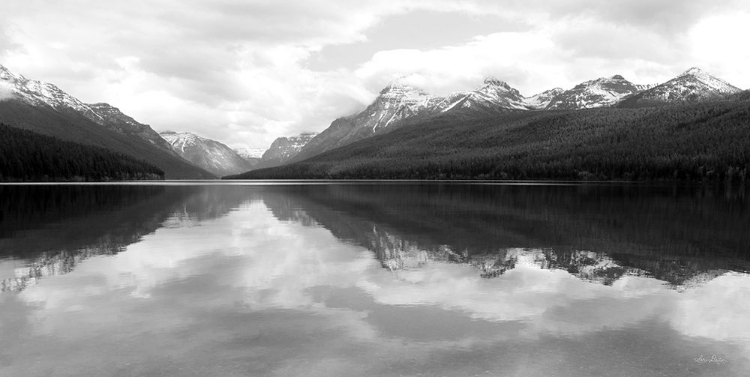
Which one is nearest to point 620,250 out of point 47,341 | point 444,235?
point 444,235

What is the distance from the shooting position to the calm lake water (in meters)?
11.6

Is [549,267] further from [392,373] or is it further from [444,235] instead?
[392,373]

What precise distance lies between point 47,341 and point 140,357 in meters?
2.95

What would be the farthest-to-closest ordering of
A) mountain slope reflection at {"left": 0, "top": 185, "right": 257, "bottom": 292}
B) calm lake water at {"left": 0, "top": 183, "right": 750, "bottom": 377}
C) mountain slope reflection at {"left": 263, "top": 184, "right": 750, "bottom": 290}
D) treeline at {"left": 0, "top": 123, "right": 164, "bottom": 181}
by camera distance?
treeline at {"left": 0, "top": 123, "right": 164, "bottom": 181}, mountain slope reflection at {"left": 263, "top": 184, "right": 750, "bottom": 290}, mountain slope reflection at {"left": 0, "top": 185, "right": 257, "bottom": 292}, calm lake water at {"left": 0, "top": 183, "right": 750, "bottom": 377}

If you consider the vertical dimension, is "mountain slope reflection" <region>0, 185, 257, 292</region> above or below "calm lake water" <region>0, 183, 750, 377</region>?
above

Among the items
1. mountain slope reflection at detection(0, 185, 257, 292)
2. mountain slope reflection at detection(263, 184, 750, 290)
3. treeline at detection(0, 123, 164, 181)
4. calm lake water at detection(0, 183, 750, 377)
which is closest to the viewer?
calm lake water at detection(0, 183, 750, 377)

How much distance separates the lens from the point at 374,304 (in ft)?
54.2

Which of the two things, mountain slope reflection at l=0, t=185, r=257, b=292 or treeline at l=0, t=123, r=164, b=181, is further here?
treeline at l=0, t=123, r=164, b=181
